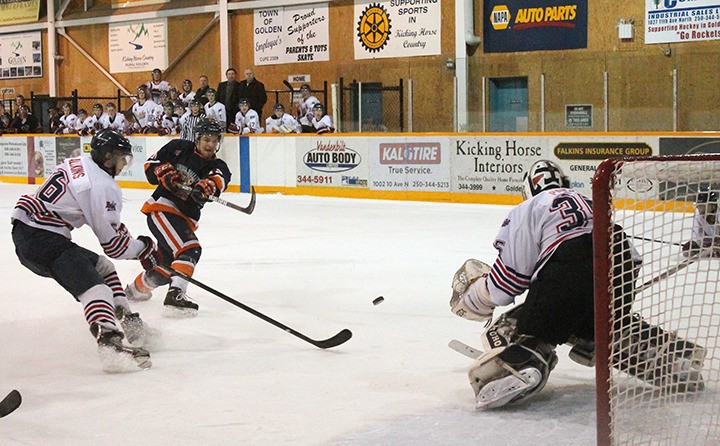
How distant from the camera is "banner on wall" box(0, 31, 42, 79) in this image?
23344 mm

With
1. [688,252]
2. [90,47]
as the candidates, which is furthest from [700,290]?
[90,47]

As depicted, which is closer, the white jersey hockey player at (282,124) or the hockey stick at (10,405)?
the hockey stick at (10,405)

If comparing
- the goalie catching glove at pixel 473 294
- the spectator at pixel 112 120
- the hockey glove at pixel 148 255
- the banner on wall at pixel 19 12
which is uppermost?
the banner on wall at pixel 19 12

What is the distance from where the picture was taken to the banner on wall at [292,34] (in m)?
18.2

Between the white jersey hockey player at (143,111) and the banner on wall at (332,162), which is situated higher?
the white jersey hockey player at (143,111)

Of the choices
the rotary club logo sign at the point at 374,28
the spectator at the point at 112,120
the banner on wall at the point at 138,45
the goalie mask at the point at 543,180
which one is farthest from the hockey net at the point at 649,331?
the banner on wall at the point at 138,45

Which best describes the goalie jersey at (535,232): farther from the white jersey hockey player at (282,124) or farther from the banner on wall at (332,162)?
the white jersey hockey player at (282,124)

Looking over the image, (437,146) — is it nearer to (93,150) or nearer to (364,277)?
(364,277)

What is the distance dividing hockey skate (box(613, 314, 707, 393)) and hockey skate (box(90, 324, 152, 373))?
6.83ft

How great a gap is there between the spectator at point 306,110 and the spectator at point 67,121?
5044 millimetres

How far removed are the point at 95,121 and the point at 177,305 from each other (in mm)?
12760

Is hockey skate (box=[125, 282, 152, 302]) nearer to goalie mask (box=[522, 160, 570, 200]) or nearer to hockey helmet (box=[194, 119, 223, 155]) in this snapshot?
hockey helmet (box=[194, 119, 223, 155])

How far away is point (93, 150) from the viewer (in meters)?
4.42

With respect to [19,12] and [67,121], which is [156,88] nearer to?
[67,121]
